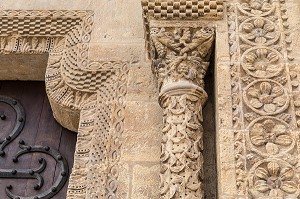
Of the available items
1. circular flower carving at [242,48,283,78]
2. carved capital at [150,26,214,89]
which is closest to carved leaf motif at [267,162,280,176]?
circular flower carving at [242,48,283,78]

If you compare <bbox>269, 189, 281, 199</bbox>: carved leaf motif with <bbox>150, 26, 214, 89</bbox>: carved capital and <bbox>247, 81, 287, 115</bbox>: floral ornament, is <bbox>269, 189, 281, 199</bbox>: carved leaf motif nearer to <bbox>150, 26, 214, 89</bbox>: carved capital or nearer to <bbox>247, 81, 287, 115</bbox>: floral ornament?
<bbox>247, 81, 287, 115</bbox>: floral ornament

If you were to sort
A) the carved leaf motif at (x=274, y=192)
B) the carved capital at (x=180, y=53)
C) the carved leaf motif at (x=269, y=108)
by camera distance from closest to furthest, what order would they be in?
1. the carved leaf motif at (x=274, y=192)
2. the carved leaf motif at (x=269, y=108)
3. the carved capital at (x=180, y=53)

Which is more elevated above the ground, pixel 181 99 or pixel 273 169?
pixel 181 99

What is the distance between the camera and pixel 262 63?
8.32ft

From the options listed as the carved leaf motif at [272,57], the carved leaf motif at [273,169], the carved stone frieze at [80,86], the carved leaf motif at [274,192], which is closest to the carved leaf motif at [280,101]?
the carved leaf motif at [272,57]

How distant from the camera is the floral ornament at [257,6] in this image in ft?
9.00

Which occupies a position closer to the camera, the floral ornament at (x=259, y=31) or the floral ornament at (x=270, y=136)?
the floral ornament at (x=270, y=136)

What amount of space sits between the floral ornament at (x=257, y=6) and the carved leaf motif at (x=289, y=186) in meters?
0.98

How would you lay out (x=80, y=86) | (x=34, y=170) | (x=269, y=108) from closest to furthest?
(x=269, y=108) < (x=80, y=86) < (x=34, y=170)

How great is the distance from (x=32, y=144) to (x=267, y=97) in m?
1.54

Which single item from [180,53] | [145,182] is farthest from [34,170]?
[180,53]

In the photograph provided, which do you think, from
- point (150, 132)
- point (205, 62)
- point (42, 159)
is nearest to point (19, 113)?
point (42, 159)

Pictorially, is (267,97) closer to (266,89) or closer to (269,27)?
(266,89)

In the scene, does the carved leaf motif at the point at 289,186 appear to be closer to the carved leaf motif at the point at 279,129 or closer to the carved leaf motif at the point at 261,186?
the carved leaf motif at the point at 261,186
